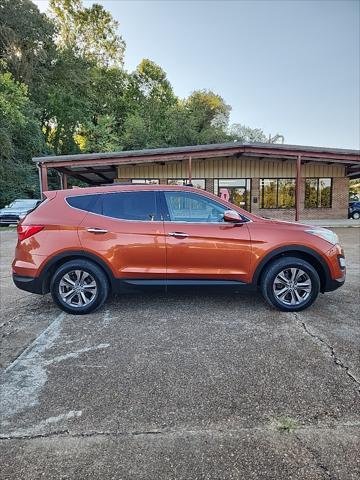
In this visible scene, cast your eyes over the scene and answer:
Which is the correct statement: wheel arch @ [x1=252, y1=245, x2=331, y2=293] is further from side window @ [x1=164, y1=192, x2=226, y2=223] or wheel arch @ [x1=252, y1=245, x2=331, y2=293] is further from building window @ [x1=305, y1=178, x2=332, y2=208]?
building window @ [x1=305, y1=178, x2=332, y2=208]

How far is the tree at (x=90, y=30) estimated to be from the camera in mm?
38469

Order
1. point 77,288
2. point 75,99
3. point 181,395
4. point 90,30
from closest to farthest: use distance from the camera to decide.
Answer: point 181,395
point 77,288
point 75,99
point 90,30

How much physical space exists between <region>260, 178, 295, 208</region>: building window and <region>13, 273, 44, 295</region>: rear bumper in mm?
18266

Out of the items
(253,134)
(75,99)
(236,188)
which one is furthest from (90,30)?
(236,188)

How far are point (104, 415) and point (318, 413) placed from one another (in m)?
1.55

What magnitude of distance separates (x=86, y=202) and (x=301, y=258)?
9.90 feet

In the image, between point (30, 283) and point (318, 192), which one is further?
point (318, 192)

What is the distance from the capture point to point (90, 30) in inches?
1578

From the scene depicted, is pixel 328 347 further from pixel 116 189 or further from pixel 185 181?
pixel 185 181

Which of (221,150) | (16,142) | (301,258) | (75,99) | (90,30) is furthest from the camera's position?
(90,30)

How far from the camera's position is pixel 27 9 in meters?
24.6

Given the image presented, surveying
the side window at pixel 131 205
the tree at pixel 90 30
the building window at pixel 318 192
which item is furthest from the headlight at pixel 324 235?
the tree at pixel 90 30

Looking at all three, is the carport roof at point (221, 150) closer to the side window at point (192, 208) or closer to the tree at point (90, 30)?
the side window at point (192, 208)

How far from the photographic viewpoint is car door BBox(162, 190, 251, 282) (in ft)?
13.9
